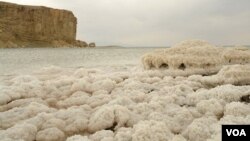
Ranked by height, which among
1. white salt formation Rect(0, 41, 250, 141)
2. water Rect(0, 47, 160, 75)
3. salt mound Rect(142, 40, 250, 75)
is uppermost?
salt mound Rect(142, 40, 250, 75)

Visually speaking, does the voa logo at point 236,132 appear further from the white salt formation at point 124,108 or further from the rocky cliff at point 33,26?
the rocky cliff at point 33,26

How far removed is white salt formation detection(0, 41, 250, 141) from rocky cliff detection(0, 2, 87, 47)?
12120 cm

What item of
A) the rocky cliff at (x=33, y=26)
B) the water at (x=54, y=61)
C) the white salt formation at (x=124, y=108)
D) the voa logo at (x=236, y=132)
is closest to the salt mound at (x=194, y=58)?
the white salt formation at (x=124, y=108)

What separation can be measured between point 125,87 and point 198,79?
7.92ft

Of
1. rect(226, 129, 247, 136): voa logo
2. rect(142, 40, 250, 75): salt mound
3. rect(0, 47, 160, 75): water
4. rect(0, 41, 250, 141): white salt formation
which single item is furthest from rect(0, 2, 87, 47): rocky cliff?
rect(226, 129, 247, 136): voa logo

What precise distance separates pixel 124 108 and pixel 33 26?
141 metres

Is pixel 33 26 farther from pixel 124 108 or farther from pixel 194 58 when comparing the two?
pixel 124 108

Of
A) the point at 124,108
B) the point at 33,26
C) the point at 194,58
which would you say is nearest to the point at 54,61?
the point at 194,58

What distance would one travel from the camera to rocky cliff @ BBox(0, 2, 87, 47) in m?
134

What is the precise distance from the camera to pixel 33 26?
142m

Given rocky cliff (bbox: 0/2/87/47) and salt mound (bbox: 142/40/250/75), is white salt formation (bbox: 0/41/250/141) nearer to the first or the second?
salt mound (bbox: 142/40/250/75)

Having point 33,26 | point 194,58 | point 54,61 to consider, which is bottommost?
A: point 54,61

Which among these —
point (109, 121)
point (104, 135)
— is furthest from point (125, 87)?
point (104, 135)

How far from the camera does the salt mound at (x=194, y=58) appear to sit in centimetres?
1216
